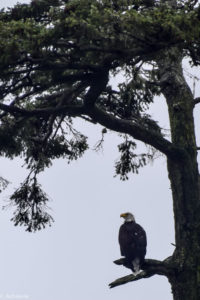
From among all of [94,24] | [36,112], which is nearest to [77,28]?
[94,24]

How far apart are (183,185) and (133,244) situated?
1.80 metres

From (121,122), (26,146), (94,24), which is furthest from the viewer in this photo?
(26,146)

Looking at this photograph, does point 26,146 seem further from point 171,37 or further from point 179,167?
point 171,37

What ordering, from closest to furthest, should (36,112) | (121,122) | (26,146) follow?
(36,112) → (121,122) → (26,146)

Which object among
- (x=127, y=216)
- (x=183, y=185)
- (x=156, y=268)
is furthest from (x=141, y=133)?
(x=127, y=216)

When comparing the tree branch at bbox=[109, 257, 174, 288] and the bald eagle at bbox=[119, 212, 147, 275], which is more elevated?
the bald eagle at bbox=[119, 212, 147, 275]

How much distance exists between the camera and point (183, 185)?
45.4 feet

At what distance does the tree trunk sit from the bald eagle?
78 cm

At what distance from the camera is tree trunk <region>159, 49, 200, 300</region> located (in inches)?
518

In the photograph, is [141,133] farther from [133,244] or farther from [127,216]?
[127,216]

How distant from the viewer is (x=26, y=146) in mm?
16125

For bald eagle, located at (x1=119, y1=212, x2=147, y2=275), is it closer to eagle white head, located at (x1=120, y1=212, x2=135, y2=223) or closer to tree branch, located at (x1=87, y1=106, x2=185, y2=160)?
eagle white head, located at (x1=120, y1=212, x2=135, y2=223)

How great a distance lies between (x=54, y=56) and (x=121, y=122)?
10.8ft

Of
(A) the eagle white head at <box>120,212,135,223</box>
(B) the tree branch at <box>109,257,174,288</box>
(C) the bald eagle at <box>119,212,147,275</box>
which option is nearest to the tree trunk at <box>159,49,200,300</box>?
(B) the tree branch at <box>109,257,174,288</box>
